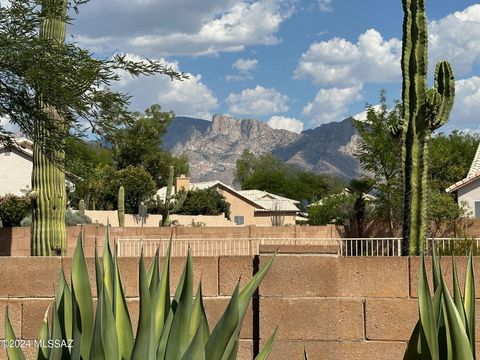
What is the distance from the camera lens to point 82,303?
3.00 m

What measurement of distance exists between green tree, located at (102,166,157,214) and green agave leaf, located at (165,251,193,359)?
44505mm

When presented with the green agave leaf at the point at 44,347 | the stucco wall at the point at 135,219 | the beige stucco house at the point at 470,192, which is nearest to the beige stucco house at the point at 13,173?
the stucco wall at the point at 135,219

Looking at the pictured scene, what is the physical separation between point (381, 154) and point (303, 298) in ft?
78.9

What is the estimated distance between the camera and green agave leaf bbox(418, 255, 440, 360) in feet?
9.99

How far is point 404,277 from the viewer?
5242 millimetres

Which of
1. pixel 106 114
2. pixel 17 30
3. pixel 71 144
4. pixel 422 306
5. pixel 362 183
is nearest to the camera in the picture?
pixel 422 306

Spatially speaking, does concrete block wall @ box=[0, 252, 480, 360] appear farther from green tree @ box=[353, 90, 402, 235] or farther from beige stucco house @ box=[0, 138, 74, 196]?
beige stucco house @ box=[0, 138, 74, 196]

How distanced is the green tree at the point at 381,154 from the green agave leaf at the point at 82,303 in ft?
81.6

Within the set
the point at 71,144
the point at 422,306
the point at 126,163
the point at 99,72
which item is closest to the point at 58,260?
the point at 422,306

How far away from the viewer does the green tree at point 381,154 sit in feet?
91.0

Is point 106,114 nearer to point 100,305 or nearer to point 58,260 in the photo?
point 58,260

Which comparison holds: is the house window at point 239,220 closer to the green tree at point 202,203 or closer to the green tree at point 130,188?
the green tree at point 202,203

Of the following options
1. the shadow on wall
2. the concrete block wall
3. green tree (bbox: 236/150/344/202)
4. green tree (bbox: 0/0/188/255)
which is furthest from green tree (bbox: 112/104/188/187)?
the concrete block wall

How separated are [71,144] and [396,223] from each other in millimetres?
15057
